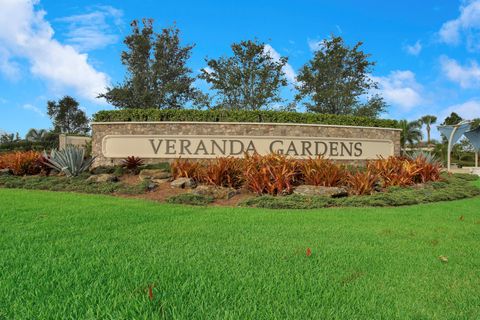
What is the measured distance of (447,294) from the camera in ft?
9.59

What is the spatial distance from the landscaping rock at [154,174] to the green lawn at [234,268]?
18.5 ft

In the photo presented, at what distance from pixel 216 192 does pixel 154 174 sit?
10.8ft

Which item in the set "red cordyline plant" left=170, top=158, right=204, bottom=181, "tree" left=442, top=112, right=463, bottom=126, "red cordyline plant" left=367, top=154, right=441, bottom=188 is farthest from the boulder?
"tree" left=442, top=112, right=463, bottom=126

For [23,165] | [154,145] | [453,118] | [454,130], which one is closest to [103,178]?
[23,165]

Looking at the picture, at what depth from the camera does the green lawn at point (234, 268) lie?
250 centimetres

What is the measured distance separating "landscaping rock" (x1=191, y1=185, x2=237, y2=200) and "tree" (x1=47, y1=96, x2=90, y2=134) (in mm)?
39426

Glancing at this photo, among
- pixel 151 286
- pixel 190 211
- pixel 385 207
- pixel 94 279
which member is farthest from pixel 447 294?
pixel 385 207

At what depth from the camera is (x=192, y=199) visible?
8.69 metres

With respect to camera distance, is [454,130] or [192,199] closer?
[192,199]

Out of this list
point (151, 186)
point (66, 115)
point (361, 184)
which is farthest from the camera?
point (66, 115)

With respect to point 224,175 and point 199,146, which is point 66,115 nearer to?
point 199,146

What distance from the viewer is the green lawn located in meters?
2.50

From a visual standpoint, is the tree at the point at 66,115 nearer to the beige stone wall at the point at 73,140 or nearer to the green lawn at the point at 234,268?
the beige stone wall at the point at 73,140

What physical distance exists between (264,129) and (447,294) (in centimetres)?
1321
